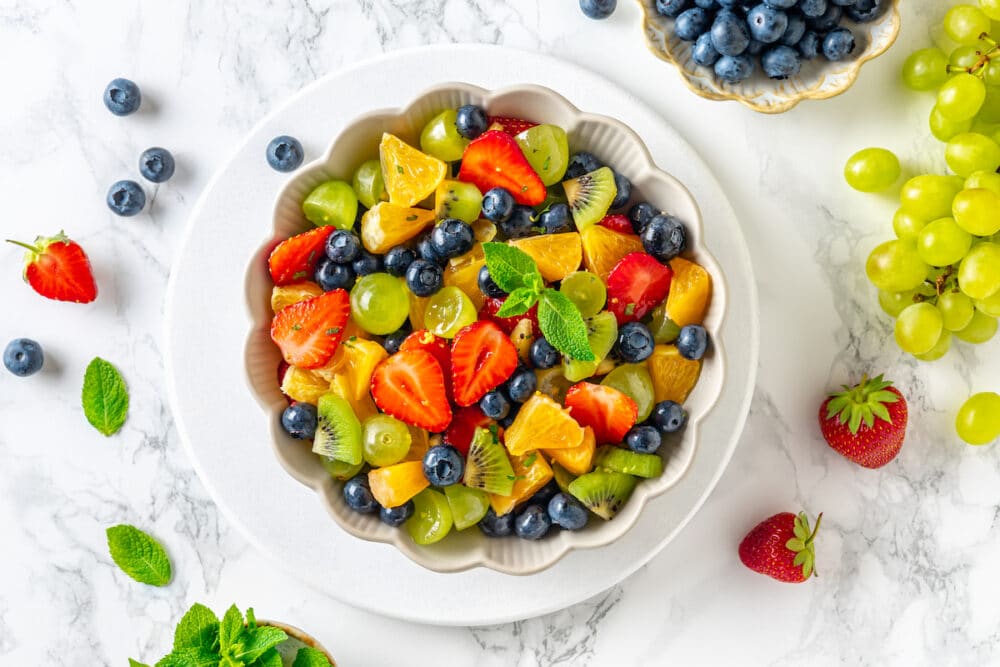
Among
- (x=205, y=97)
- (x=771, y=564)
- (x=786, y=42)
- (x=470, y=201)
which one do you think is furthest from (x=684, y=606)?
(x=205, y=97)

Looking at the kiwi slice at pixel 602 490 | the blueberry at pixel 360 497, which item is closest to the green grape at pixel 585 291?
the kiwi slice at pixel 602 490

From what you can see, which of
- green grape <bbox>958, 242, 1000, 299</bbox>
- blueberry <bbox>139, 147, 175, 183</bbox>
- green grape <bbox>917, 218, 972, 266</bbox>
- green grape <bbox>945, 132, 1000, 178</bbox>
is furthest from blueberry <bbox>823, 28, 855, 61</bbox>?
blueberry <bbox>139, 147, 175, 183</bbox>

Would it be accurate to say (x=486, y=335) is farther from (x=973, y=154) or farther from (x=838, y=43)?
(x=973, y=154)

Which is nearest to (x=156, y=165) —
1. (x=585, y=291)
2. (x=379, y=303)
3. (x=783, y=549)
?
(x=379, y=303)

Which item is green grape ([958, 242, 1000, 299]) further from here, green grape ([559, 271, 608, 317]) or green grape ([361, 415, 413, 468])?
green grape ([361, 415, 413, 468])

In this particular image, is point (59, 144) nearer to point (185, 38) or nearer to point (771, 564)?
point (185, 38)

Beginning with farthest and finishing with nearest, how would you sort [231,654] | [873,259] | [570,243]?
[873,259], [231,654], [570,243]
